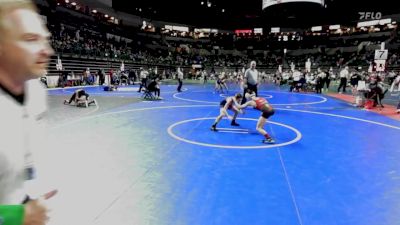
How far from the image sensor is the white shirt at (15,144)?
1.09 metres

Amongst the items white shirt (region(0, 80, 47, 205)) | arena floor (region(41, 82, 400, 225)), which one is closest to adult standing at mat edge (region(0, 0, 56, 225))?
white shirt (region(0, 80, 47, 205))

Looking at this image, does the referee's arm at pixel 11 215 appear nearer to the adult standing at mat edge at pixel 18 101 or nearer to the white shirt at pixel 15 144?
the adult standing at mat edge at pixel 18 101

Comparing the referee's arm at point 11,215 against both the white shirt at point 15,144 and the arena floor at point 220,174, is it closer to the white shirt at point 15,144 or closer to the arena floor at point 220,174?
the white shirt at point 15,144

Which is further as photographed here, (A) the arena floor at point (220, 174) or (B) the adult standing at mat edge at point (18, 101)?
(A) the arena floor at point (220, 174)

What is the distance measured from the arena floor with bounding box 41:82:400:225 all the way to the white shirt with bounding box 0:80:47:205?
40cm

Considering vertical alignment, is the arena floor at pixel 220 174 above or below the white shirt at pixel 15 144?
below

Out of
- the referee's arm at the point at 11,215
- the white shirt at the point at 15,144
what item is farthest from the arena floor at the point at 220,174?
the referee's arm at the point at 11,215

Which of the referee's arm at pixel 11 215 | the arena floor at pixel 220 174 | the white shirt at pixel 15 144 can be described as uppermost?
the white shirt at pixel 15 144

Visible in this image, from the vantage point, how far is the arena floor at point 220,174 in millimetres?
3771

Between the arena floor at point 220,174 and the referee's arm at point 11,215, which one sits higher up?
the referee's arm at point 11,215

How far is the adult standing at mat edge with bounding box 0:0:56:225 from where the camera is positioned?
42.8 inches

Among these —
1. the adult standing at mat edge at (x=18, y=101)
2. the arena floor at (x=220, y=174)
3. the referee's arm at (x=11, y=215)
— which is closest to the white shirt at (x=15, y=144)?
the adult standing at mat edge at (x=18, y=101)

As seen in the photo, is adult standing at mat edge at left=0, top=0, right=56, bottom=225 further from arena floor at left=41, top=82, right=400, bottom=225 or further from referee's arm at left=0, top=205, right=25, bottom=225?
arena floor at left=41, top=82, right=400, bottom=225

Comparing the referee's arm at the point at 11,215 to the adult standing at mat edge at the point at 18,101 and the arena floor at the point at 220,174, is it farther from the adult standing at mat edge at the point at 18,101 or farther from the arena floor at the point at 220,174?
the arena floor at the point at 220,174
